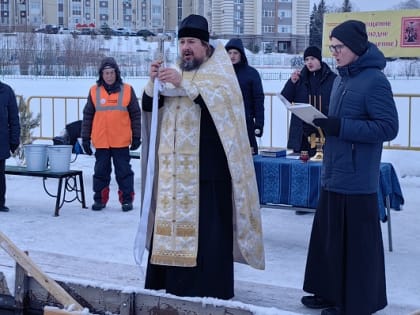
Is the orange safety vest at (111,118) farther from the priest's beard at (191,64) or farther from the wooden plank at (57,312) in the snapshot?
the wooden plank at (57,312)

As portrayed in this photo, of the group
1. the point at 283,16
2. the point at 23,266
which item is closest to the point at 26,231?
the point at 23,266

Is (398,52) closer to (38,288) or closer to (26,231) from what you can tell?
(26,231)

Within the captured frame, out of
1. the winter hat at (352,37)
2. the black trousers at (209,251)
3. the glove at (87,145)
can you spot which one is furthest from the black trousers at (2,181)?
the winter hat at (352,37)

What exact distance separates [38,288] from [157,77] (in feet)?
4.78

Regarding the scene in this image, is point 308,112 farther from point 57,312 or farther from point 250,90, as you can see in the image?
point 250,90

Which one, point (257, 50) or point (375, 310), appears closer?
point (375, 310)

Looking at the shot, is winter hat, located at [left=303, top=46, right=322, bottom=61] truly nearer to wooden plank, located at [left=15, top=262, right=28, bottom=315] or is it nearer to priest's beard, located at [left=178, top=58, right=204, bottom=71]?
priest's beard, located at [left=178, top=58, right=204, bottom=71]

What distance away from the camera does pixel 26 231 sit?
23.2 ft

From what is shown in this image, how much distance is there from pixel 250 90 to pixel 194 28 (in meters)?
3.32

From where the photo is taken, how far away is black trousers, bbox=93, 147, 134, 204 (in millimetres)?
8031

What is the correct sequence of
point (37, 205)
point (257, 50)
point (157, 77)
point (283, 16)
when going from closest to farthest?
point (157, 77), point (37, 205), point (257, 50), point (283, 16)

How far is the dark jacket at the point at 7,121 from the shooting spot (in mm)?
7734

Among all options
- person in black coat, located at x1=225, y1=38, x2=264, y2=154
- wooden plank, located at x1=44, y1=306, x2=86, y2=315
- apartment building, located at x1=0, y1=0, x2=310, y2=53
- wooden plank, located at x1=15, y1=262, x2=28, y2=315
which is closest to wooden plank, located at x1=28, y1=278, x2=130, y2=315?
wooden plank, located at x1=15, y1=262, x2=28, y2=315

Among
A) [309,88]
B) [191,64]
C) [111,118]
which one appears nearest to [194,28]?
[191,64]
